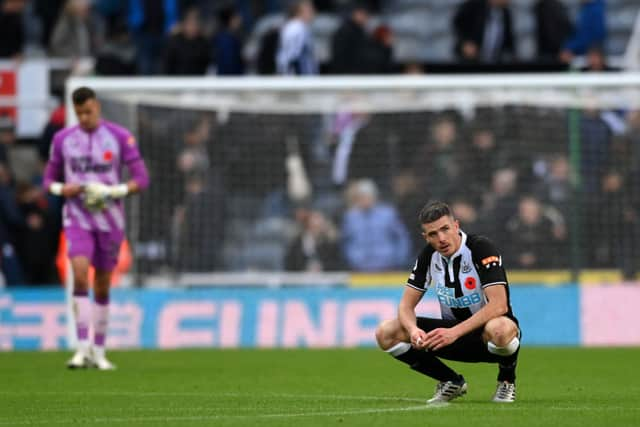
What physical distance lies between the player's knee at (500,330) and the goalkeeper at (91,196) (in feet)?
16.8

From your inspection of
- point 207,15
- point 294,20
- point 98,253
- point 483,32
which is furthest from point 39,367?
point 207,15

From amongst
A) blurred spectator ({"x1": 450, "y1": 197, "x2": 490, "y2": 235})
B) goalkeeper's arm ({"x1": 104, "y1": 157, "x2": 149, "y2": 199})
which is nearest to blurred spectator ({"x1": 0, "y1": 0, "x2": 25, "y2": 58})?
blurred spectator ({"x1": 450, "y1": 197, "x2": 490, "y2": 235})

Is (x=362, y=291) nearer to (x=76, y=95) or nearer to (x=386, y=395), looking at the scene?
(x=76, y=95)

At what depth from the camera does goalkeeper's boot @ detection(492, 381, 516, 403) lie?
9688 mm

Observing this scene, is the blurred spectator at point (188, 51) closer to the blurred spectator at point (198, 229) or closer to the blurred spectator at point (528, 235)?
the blurred spectator at point (198, 229)

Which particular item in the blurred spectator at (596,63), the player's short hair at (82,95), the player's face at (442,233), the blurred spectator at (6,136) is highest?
the blurred spectator at (596,63)

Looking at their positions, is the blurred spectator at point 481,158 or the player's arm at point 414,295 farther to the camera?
the blurred spectator at point 481,158

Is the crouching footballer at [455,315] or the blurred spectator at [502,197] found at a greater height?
the blurred spectator at [502,197]

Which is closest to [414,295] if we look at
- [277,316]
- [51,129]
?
[277,316]

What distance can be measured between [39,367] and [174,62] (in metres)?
7.66

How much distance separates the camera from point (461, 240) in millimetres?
9508

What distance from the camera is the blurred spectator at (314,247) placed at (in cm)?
1823

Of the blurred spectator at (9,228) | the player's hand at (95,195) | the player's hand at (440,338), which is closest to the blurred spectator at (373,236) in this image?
the blurred spectator at (9,228)

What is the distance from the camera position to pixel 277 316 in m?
17.5
